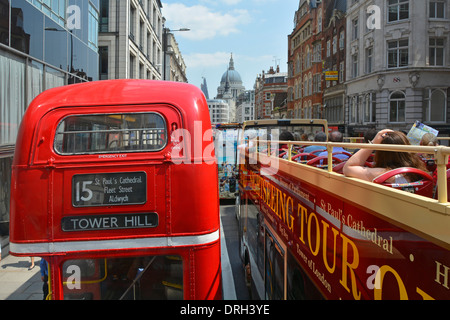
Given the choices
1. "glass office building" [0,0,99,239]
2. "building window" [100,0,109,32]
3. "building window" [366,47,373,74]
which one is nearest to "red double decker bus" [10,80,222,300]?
"glass office building" [0,0,99,239]

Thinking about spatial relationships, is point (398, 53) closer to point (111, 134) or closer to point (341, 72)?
point (341, 72)

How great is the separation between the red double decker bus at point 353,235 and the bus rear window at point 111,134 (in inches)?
66.9

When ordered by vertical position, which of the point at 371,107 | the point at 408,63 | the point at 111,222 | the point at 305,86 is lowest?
the point at 111,222

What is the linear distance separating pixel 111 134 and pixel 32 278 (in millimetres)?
6253

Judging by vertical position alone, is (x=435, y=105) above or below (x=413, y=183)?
above

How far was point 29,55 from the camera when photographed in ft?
39.3

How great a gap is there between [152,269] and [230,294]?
398cm

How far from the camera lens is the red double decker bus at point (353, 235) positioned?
170 centimetres

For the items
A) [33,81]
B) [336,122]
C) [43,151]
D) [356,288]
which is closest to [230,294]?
[43,151]

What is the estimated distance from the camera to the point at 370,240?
2.21 meters

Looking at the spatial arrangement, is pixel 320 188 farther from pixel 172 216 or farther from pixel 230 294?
pixel 230 294

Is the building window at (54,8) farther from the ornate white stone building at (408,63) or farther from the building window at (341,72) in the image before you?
the building window at (341,72)

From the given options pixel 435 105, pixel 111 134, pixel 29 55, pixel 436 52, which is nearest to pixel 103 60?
pixel 29 55

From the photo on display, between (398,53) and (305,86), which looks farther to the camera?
(305,86)
